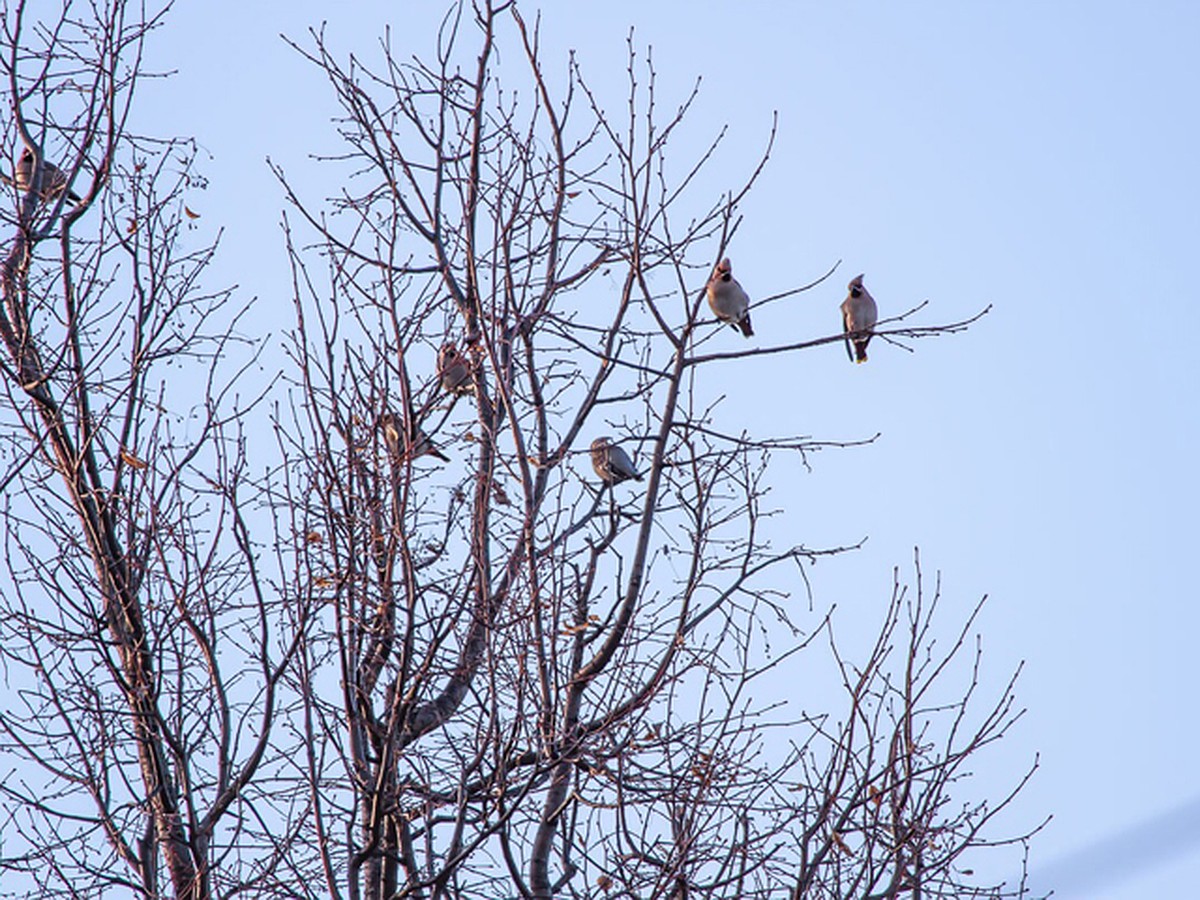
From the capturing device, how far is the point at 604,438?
6.81 metres

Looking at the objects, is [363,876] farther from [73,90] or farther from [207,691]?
[73,90]

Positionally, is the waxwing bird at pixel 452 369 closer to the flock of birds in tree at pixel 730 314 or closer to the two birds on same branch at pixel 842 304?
the flock of birds in tree at pixel 730 314

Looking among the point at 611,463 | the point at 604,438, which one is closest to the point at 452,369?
the point at 604,438

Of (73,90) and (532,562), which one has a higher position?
(73,90)

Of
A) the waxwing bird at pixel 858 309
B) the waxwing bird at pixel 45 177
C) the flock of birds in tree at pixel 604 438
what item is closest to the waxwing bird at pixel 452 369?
the flock of birds in tree at pixel 604 438

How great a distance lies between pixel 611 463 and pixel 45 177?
108 inches

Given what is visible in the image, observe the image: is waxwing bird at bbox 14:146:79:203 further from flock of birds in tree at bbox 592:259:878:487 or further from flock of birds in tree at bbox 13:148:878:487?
flock of birds in tree at bbox 592:259:878:487

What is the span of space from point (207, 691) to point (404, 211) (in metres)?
1.74

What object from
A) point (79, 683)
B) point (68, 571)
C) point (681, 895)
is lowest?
point (681, 895)

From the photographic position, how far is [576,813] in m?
5.51

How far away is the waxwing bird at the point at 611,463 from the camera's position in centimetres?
675

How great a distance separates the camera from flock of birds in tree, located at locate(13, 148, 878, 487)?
5109 millimetres

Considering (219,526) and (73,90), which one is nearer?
(219,526)

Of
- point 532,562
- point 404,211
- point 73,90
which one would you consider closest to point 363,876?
point 532,562
